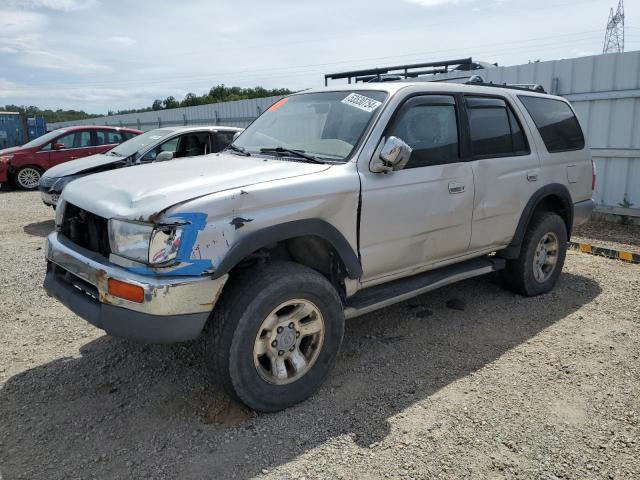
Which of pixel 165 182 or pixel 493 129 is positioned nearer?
pixel 165 182

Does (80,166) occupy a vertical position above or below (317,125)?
below

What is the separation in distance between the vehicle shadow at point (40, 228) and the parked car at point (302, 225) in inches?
200

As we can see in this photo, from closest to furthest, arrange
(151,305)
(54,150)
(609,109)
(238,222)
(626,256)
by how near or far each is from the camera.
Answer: (151,305)
(238,222)
(626,256)
(609,109)
(54,150)

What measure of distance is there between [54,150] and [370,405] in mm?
11676

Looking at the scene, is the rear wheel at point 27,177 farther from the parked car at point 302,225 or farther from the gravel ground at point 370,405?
the parked car at point 302,225

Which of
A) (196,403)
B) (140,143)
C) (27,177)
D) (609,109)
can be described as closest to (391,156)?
(196,403)

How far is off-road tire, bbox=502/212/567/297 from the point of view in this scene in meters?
4.82

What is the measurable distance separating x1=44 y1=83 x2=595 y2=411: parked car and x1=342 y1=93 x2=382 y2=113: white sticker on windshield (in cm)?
2

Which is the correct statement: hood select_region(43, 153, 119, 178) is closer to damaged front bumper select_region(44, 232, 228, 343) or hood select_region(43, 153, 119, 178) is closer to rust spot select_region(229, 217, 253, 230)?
damaged front bumper select_region(44, 232, 228, 343)

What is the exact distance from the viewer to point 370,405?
126 inches

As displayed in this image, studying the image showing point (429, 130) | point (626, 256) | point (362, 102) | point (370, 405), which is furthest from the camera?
point (626, 256)

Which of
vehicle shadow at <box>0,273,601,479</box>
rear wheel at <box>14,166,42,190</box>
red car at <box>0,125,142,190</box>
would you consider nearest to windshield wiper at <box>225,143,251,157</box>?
vehicle shadow at <box>0,273,601,479</box>

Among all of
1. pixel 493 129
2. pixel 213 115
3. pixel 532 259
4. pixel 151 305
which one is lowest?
pixel 532 259

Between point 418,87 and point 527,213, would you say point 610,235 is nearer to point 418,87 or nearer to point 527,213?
point 527,213
